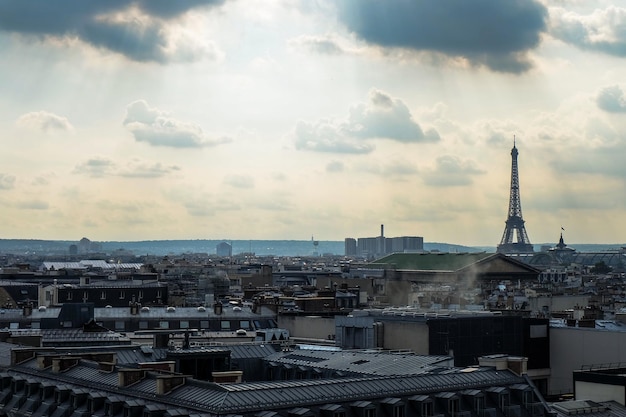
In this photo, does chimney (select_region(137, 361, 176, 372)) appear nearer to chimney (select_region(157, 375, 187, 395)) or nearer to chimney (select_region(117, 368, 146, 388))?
chimney (select_region(117, 368, 146, 388))

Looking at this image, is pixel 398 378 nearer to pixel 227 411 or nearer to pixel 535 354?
pixel 227 411

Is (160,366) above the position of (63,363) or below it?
above

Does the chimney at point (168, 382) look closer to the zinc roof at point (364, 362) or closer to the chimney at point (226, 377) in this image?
the chimney at point (226, 377)

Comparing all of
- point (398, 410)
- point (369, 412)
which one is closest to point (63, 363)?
point (369, 412)

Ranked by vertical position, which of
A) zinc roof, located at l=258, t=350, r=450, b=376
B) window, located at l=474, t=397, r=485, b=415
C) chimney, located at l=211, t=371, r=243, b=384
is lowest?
window, located at l=474, t=397, r=485, b=415

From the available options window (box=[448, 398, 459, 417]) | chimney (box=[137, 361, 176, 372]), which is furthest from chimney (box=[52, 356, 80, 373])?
window (box=[448, 398, 459, 417])

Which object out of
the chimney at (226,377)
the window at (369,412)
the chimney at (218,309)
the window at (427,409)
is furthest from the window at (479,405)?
the chimney at (218,309)

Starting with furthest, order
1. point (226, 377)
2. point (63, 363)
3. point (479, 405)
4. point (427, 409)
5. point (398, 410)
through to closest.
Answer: point (63, 363) → point (479, 405) → point (226, 377) → point (427, 409) → point (398, 410)

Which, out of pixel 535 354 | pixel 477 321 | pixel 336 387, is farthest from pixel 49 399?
pixel 535 354

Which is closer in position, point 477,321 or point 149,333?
point 477,321

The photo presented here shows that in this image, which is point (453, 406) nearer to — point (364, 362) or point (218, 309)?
point (364, 362)

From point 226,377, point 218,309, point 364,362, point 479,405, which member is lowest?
point 479,405
